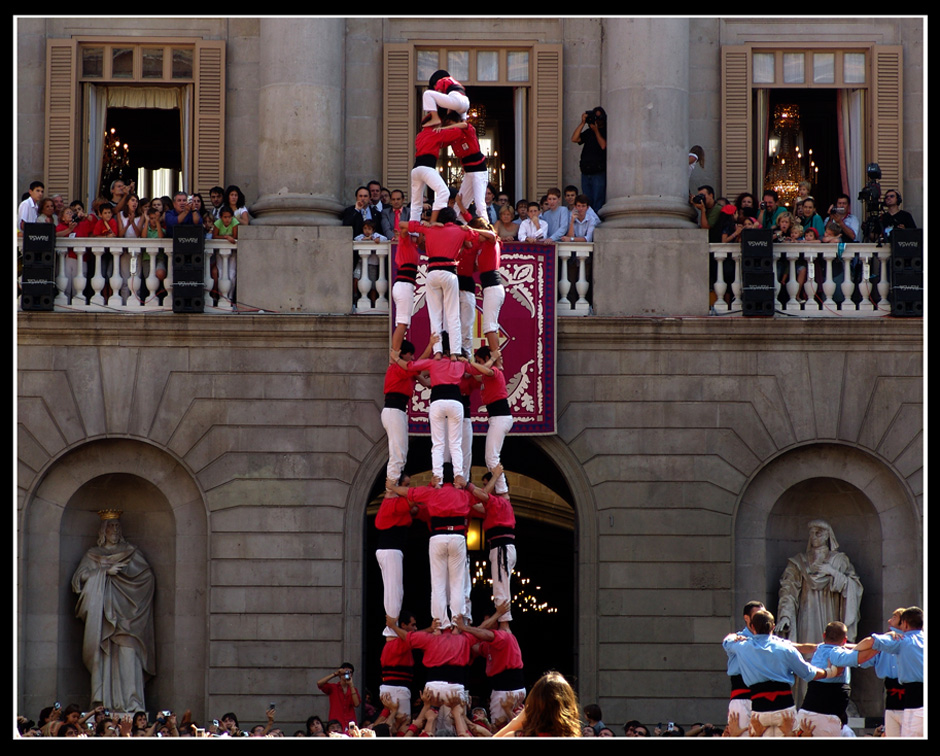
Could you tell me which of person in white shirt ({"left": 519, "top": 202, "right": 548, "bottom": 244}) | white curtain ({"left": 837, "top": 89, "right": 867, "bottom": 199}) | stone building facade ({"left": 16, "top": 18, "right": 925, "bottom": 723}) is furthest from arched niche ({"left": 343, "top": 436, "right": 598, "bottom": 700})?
white curtain ({"left": 837, "top": 89, "right": 867, "bottom": 199})

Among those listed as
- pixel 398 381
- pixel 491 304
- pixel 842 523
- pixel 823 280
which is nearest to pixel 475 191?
pixel 491 304

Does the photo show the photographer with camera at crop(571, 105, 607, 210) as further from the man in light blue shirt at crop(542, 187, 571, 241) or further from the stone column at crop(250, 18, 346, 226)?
the stone column at crop(250, 18, 346, 226)

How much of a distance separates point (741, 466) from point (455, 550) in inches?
233

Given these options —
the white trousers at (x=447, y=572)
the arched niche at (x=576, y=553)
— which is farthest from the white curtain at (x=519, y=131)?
the white trousers at (x=447, y=572)

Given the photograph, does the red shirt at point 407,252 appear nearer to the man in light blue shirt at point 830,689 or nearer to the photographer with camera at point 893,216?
the man in light blue shirt at point 830,689

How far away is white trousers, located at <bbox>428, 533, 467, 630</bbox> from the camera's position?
16.8m

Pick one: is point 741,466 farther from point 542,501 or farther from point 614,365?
point 542,501

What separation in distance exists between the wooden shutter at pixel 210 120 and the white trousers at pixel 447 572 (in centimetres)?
841

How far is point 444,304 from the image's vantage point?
17.3 meters

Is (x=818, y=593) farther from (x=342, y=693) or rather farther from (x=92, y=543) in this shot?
(x=92, y=543)

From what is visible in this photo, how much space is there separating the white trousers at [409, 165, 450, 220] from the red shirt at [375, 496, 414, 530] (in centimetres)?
307

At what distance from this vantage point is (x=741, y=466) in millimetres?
21328

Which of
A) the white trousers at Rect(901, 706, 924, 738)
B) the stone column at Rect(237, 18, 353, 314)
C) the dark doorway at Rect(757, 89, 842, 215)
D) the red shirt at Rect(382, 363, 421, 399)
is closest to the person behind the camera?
the white trousers at Rect(901, 706, 924, 738)

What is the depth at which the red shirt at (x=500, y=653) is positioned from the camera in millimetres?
17312
